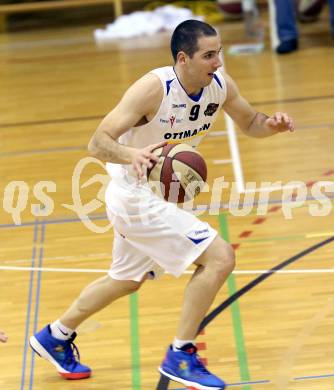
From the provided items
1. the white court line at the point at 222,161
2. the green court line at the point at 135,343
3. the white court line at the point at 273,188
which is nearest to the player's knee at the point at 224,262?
the green court line at the point at 135,343

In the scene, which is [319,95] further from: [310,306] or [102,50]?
[310,306]

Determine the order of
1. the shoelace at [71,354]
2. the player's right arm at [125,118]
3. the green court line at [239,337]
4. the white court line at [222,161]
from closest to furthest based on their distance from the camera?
1. the player's right arm at [125,118]
2. the green court line at [239,337]
3. the shoelace at [71,354]
4. the white court line at [222,161]

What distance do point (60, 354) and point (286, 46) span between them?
7.45 m

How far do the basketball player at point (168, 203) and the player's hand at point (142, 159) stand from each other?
0.05 metres

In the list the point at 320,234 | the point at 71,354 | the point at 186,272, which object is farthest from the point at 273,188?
the point at 71,354

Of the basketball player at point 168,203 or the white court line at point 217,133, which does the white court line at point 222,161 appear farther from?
the basketball player at point 168,203

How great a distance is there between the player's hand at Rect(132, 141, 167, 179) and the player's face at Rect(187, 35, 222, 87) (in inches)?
21.6

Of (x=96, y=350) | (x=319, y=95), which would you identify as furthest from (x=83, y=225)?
(x=319, y=95)

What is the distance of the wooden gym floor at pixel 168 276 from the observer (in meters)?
Answer: 5.35

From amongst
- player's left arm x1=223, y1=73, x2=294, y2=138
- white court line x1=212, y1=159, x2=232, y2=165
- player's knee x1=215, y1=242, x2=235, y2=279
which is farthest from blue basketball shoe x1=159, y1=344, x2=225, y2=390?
white court line x1=212, y1=159, x2=232, y2=165

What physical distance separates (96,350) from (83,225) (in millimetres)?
2053

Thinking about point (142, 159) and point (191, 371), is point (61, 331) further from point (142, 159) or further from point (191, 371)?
point (142, 159)

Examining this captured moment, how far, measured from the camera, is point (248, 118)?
17.3ft

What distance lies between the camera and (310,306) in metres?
5.88
